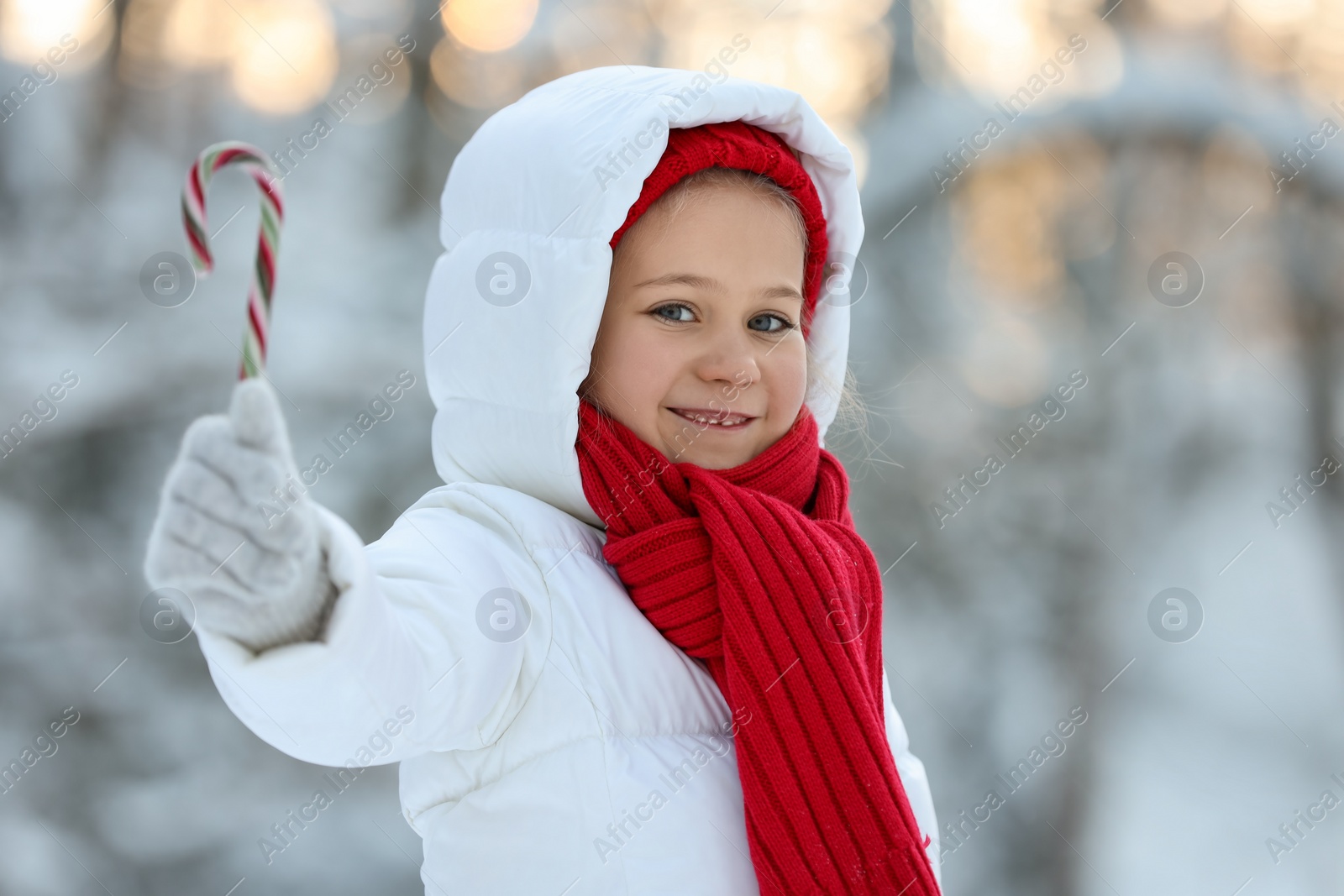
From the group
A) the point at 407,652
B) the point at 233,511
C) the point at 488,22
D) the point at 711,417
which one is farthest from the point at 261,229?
the point at 488,22

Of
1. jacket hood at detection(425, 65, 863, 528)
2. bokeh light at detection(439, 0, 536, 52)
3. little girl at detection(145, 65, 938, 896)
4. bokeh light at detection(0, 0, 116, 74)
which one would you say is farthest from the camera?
bokeh light at detection(439, 0, 536, 52)

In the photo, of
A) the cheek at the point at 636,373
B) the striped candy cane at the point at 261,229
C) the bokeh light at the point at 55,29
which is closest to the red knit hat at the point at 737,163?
the cheek at the point at 636,373

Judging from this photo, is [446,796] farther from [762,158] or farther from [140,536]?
[140,536]

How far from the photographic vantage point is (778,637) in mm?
1058

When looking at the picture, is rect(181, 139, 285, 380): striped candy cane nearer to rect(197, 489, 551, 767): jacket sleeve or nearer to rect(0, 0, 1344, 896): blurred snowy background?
rect(197, 489, 551, 767): jacket sleeve

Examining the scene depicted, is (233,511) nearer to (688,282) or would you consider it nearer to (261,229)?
(261,229)

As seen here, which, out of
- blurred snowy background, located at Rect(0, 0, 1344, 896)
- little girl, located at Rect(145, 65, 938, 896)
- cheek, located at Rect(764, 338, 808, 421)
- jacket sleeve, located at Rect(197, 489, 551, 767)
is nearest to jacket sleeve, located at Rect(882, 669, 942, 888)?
little girl, located at Rect(145, 65, 938, 896)

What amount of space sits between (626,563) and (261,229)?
54 centimetres

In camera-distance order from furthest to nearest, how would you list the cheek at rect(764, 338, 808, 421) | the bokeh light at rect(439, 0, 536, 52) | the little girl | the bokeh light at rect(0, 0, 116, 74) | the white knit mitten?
the bokeh light at rect(439, 0, 536, 52) → the bokeh light at rect(0, 0, 116, 74) → the cheek at rect(764, 338, 808, 421) → the little girl → the white knit mitten

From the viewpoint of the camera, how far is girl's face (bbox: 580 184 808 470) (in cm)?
116

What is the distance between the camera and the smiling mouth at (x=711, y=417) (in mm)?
1187

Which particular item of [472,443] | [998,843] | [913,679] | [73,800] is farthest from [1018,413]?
[73,800]

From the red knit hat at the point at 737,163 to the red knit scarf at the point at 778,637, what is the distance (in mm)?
275

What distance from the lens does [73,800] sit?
96.0 inches
